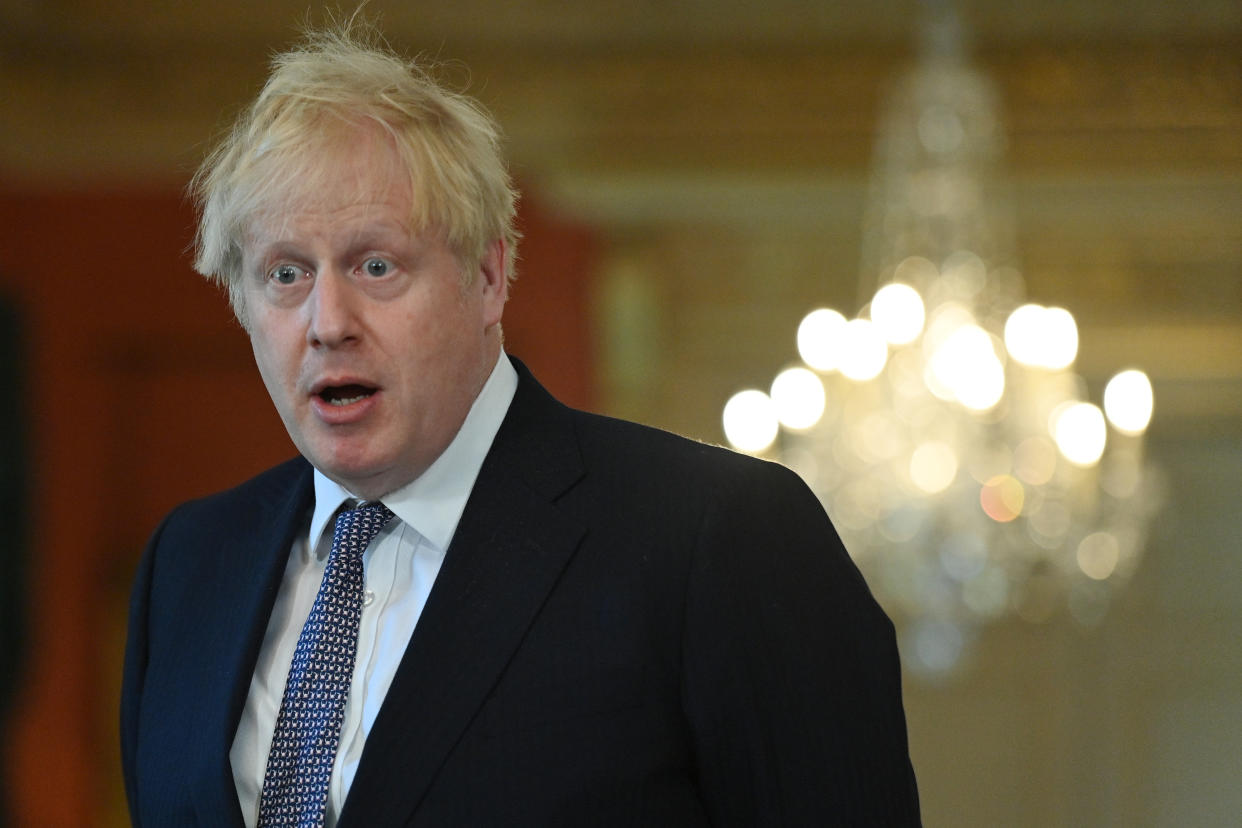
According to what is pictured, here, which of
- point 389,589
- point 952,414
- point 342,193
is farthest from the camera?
point 952,414

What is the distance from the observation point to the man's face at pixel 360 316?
5.04 ft

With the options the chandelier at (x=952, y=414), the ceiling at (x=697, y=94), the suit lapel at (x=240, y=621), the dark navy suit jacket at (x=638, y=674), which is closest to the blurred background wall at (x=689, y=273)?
the ceiling at (x=697, y=94)

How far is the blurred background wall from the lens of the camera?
20.6ft

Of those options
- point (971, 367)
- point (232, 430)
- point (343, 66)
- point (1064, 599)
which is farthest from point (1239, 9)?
point (343, 66)

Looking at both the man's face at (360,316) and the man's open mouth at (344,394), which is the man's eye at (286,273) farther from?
the man's open mouth at (344,394)

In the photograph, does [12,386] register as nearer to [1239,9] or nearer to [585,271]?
[585,271]

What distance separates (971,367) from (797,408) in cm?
83

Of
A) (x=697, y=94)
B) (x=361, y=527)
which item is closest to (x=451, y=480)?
(x=361, y=527)

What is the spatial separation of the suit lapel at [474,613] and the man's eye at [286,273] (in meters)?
0.28

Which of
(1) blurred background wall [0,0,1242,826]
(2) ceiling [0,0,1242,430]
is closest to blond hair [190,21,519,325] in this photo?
(1) blurred background wall [0,0,1242,826]

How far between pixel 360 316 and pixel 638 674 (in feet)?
1.51

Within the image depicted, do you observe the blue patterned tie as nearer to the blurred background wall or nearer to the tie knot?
the tie knot

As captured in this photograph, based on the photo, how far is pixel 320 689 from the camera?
1.58m

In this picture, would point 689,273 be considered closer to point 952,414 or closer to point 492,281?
point 952,414
